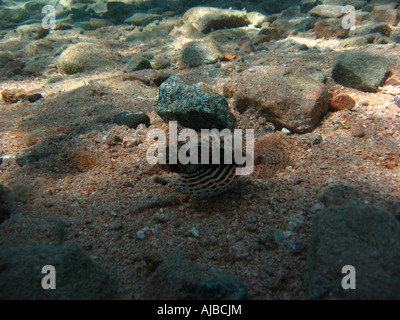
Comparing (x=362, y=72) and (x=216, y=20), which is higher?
(x=216, y=20)

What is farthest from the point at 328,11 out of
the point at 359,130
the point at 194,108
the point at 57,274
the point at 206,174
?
the point at 57,274

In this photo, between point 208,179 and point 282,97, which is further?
point 282,97

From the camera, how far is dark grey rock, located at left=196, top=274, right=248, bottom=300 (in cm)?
144

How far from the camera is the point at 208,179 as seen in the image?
2068 millimetres

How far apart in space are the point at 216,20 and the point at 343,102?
4.76 metres

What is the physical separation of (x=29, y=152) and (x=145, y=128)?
1358 millimetres

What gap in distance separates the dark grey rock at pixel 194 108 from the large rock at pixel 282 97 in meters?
0.37

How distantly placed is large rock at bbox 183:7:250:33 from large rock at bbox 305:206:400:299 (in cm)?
638

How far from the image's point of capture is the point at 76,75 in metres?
5.21

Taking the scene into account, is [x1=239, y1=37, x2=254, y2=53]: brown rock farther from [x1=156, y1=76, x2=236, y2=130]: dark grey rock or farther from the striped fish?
the striped fish

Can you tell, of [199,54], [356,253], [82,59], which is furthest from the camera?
[82,59]

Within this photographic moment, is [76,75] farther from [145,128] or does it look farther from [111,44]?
[145,128]

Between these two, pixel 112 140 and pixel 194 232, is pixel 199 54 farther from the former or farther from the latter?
pixel 194 232
